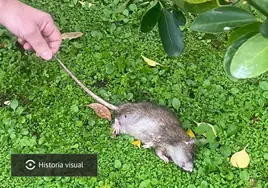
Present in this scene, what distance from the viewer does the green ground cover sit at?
2775mm

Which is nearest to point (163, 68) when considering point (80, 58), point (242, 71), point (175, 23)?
point (80, 58)

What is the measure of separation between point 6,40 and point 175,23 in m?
1.94

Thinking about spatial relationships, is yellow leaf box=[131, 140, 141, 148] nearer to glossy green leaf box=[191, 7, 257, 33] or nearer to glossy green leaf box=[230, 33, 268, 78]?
glossy green leaf box=[191, 7, 257, 33]

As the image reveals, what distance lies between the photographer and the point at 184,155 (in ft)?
9.17

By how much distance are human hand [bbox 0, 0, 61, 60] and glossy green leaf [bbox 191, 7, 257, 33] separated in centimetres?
110

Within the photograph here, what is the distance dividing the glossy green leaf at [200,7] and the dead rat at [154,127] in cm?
160

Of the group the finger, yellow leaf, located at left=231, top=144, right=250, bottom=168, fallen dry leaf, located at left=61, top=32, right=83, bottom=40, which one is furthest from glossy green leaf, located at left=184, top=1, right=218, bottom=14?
fallen dry leaf, located at left=61, top=32, right=83, bottom=40

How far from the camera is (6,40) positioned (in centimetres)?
324

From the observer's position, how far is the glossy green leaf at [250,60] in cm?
100

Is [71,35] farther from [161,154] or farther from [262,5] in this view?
[262,5]

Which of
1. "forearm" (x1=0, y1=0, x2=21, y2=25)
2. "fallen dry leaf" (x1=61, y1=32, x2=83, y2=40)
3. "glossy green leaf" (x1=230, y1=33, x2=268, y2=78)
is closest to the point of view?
"glossy green leaf" (x1=230, y1=33, x2=268, y2=78)

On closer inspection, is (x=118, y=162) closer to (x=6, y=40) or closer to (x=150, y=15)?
(x=6, y=40)

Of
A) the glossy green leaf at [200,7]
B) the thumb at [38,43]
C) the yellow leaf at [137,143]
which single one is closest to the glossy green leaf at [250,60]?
the glossy green leaf at [200,7]

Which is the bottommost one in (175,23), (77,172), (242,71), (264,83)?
(77,172)
